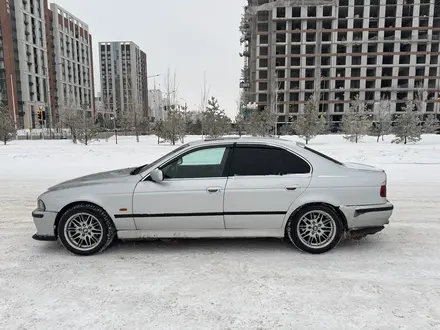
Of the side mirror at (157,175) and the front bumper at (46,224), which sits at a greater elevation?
the side mirror at (157,175)

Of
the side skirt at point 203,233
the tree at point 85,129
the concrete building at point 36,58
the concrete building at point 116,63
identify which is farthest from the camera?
the concrete building at point 116,63

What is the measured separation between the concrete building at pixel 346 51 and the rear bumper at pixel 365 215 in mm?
62210

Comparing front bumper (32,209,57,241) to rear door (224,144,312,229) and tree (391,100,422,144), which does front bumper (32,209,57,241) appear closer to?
rear door (224,144,312,229)

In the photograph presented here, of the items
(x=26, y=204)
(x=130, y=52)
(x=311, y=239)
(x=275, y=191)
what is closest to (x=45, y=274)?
(x=275, y=191)

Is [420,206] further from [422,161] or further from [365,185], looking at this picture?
[422,161]

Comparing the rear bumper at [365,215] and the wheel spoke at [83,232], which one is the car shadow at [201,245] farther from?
the rear bumper at [365,215]

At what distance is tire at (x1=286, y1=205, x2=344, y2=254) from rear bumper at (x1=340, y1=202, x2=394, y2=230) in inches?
5.3

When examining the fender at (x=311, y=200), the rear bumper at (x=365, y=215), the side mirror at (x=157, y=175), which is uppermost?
the side mirror at (x=157, y=175)

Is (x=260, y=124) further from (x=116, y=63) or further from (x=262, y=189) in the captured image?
(x=116, y=63)

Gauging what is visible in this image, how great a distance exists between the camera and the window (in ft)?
14.0

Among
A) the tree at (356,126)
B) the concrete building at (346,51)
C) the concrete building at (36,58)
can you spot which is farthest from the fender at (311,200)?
the concrete building at (346,51)

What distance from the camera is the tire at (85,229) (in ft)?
13.9

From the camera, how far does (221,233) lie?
4285mm

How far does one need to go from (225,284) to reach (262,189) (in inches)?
50.3
